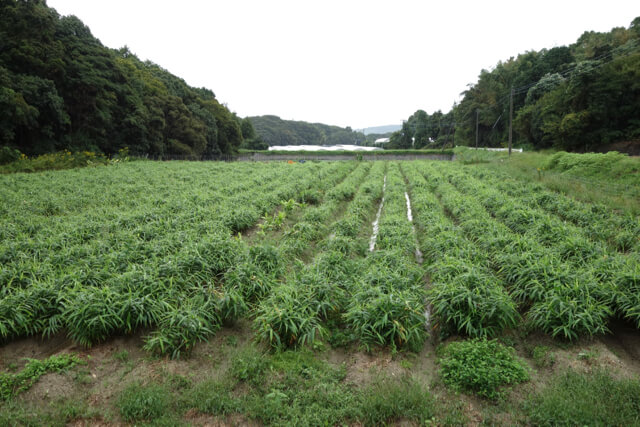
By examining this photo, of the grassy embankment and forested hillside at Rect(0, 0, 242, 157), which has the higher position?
forested hillside at Rect(0, 0, 242, 157)

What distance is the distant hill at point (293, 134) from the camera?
9150 cm

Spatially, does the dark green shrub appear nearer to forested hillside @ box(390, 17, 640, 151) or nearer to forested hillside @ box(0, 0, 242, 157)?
forested hillside @ box(0, 0, 242, 157)

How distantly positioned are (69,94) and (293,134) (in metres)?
72.7

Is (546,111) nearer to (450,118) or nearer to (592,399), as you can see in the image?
(592,399)

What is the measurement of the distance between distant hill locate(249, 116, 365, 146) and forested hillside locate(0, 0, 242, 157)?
51.3m

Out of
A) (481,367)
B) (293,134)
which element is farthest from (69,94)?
(293,134)

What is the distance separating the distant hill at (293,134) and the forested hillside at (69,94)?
5128 cm

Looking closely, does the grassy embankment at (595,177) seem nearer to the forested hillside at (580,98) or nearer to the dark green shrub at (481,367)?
the dark green shrub at (481,367)

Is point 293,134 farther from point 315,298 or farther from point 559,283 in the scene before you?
point 559,283

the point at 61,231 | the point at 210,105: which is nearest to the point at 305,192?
the point at 61,231

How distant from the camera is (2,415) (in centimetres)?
263

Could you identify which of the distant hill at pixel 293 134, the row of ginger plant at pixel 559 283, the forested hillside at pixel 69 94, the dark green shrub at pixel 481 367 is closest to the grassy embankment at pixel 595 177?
the row of ginger plant at pixel 559 283

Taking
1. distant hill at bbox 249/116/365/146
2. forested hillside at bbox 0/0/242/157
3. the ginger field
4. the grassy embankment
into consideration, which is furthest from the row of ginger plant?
distant hill at bbox 249/116/365/146

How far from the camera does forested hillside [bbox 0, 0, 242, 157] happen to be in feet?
66.3
